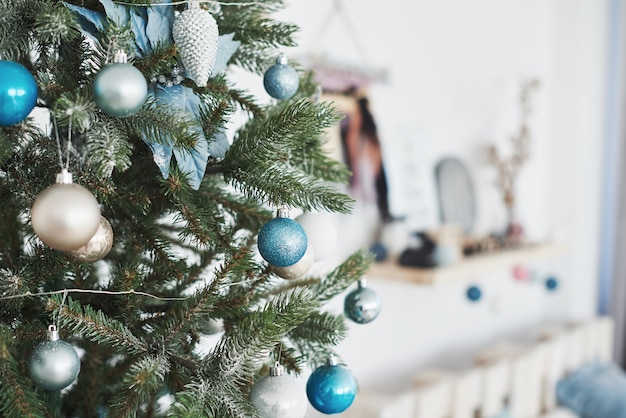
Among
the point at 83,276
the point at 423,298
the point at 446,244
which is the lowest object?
the point at 423,298

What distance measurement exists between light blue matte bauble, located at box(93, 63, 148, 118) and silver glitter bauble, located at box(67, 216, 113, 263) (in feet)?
0.28

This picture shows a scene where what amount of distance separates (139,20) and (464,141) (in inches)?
53.9

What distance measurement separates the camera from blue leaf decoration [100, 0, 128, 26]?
1.44 feet

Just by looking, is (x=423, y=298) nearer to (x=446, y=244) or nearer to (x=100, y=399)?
(x=446, y=244)

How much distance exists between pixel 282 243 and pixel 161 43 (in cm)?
18

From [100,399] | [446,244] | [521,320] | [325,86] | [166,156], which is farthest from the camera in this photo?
[521,320]

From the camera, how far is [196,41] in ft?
1.49

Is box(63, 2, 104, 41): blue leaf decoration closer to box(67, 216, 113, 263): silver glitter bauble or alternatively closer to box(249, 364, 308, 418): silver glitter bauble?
box(67, 216, 113, 263): silver glitter bauble

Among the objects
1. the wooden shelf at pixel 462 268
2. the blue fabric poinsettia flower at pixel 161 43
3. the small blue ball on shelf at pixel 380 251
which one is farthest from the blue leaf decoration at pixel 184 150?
the small blue ball on shelf at pixel 380 251

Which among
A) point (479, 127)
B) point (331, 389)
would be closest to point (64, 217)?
point (331, 389)

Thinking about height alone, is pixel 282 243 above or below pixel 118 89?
below

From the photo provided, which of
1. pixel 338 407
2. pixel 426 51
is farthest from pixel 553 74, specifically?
pixel 338 407

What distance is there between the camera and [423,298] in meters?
1.60

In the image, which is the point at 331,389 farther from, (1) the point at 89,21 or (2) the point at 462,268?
(2) the point at 462,268
